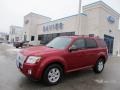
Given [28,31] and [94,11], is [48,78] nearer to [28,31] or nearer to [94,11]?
[94,11]

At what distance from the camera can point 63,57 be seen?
18.7ft

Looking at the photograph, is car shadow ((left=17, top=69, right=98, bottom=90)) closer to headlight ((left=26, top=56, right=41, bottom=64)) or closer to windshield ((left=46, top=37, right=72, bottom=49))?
headlight ((left=26, top=56, right=41, bottom=64))

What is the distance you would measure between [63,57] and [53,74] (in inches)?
28.8

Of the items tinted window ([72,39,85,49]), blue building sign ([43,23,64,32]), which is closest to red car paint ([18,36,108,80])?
tinted window ([72,39,85,49])

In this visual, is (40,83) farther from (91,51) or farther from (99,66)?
(99,66)

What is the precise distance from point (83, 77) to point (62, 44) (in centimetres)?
177

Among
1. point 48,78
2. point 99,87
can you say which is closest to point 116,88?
point 99,87

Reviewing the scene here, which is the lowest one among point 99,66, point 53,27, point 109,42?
point 99,66

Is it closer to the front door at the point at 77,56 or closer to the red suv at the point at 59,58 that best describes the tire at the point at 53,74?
the red suv at the point at 59,58

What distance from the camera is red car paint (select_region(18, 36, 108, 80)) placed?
201 inches

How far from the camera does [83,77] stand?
6.68m

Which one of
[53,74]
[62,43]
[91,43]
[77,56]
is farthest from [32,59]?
[91,43]

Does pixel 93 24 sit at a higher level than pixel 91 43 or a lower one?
higher

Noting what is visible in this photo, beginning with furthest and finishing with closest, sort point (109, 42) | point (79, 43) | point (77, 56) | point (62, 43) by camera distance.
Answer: point (109, 42), point (79, 43), point (62, 43), point (77, 56)
